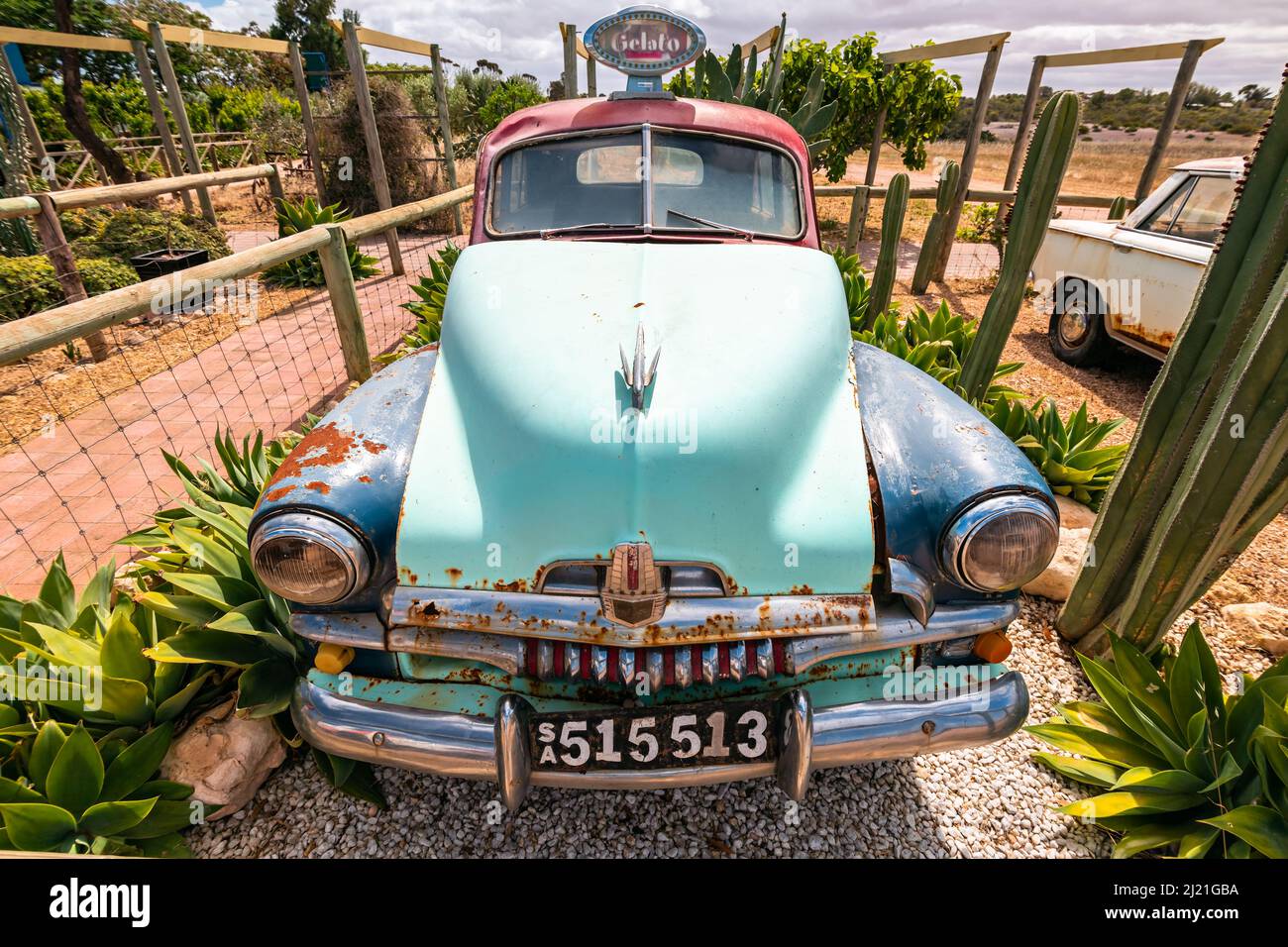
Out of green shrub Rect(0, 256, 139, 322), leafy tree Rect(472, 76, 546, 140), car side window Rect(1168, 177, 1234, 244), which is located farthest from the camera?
leafy tree Rect(472, 76, 546, 140)

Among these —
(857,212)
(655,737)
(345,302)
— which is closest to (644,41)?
(345,302)

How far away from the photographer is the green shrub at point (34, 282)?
6.08 m

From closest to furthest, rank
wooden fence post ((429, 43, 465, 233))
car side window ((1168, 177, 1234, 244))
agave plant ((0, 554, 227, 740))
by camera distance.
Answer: agave plant ((0, 554, 227, 740)) → car side window ((1168, 177, 1234, 244)) → wooden fence post ((429, 43, 465, 233))

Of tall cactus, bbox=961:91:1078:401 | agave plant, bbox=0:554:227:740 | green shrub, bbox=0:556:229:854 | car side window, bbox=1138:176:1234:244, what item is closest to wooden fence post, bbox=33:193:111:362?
agave plant, bbox=0:554:227:740

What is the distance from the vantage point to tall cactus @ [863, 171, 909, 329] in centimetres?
610

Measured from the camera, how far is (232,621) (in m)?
2.09

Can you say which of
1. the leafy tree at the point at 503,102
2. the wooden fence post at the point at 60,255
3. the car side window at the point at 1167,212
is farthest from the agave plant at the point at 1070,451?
the leafy tree at the point at 503,102

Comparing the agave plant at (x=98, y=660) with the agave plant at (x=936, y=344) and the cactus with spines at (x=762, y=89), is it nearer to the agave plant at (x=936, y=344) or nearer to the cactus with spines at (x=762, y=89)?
the agave plant at (x=936, y=344)

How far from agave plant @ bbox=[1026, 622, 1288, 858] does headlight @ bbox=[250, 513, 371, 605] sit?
225 cm

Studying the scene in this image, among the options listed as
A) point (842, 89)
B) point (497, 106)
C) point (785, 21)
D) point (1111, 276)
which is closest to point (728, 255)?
point (1111, 276)

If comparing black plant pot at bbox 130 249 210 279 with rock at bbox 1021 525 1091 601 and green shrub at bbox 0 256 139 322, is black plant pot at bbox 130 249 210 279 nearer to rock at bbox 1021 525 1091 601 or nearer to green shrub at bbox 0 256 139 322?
green shrub at bbox 0 256 139 322

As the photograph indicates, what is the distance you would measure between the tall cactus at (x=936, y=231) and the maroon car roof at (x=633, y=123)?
17.1 ft

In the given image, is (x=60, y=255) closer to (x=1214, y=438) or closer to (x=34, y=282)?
(x=34, y=282)

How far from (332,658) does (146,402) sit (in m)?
4.06
